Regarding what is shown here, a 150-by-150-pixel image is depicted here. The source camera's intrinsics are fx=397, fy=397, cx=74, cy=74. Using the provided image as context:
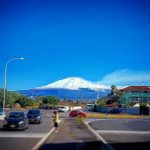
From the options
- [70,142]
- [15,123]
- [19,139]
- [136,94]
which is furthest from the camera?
[136,94]

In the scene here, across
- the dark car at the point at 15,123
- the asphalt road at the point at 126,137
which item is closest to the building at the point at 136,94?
the asphalt road at the point at 126,137

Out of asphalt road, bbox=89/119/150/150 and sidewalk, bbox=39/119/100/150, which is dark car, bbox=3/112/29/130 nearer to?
sidewalk, bbox=39/119/100/150

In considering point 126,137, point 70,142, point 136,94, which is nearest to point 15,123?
point 126,137

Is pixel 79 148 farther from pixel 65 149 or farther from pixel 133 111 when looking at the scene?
pixel 133 111

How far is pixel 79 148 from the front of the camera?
17.5 m

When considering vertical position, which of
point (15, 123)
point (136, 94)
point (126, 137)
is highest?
point (136, 94)

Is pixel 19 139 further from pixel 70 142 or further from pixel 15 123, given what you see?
pixel 15 123

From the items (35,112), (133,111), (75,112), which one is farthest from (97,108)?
(35,112)

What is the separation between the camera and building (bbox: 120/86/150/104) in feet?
497

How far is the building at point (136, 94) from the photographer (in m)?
152

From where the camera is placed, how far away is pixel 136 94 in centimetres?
15625

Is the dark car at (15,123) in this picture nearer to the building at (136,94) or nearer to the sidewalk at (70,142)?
the sidewalk at (70,142)

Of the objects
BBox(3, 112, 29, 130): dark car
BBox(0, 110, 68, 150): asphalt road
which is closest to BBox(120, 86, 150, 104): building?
BBox(3, 112, 29, 130): dark car

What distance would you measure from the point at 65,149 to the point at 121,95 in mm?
129231
